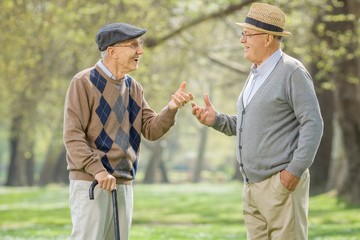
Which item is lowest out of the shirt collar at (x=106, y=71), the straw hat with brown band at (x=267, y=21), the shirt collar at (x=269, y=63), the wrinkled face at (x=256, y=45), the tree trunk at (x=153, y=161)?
the tree trunk at (x=153, y=161)

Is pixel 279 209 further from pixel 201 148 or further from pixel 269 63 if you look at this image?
pixel 201 148

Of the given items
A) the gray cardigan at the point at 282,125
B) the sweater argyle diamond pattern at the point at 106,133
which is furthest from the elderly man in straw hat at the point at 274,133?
the sweater argyle diamond pattern at the point at 106,133

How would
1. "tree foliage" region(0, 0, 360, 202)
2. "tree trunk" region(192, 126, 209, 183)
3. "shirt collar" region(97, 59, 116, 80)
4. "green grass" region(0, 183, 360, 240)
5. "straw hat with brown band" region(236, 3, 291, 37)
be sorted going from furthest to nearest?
"tree trunk" region(192, 126, 209, 183) < "tree foliage" region(0, 0, 360, 202) < "green grass" region(0, 183, 360, 240) < "shirt collar" region(97, 59, 116, 80) < "straw hat with brown band" region(236, 3, 291, 37)

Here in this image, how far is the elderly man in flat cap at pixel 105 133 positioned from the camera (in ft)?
18.9

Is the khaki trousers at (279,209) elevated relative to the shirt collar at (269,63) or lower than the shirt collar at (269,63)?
lower

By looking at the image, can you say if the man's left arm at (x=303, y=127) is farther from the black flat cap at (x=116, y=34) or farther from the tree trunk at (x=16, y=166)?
the tree trunk at (x=16, y=166)

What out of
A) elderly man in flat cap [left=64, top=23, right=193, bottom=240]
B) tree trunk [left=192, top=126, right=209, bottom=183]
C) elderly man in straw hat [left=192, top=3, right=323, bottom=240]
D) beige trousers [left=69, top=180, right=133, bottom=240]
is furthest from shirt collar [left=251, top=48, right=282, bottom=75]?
tree trunk [left=192, top=126, right=209, bottom=183]

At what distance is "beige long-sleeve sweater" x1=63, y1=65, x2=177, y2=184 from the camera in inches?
227

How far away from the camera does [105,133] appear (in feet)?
19.3

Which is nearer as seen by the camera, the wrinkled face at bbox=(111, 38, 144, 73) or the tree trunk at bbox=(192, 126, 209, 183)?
the wrinkled face at bbox=(111, 38, 144, 73)

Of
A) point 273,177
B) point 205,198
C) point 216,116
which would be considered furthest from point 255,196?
point 205,198

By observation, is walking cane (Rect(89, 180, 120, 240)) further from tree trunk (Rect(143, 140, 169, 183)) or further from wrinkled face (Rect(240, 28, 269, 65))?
tree trunk (Rect(143, 140, 169, 183))

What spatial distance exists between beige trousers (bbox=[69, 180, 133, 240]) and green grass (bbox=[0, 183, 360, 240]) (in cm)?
731

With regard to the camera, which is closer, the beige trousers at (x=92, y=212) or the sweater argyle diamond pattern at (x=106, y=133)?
the beige trousers at (x=92, y=212)
